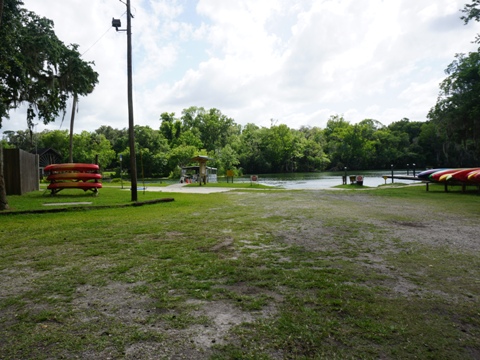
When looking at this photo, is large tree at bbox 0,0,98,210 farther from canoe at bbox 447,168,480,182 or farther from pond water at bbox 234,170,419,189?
canoe at bbox 447,168,480,182

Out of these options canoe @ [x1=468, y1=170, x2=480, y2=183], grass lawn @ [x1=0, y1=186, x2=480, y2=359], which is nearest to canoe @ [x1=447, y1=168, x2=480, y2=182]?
canoe @ [x1=468, y1=170, x2=480, y2=183]

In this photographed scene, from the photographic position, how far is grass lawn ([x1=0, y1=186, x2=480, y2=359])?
2.29 meters

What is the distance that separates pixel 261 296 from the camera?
3148mm

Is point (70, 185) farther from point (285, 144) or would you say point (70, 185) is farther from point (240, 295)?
point (285, 144)

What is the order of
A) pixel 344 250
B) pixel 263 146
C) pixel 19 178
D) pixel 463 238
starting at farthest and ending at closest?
1. pixel 263 146
2. pixel 19 178
3. pixel 463 238
4. pixel 344 250

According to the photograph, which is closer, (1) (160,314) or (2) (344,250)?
(1) (160,314)

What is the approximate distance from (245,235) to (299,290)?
2825 mm

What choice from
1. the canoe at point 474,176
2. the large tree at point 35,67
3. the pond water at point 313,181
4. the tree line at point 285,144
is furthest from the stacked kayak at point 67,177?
the tree line at point 285,144

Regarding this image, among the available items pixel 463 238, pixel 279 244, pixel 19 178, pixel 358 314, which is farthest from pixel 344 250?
pixel 19 178

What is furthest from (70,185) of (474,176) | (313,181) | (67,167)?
(313,181)

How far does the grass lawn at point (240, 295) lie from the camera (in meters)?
2.29

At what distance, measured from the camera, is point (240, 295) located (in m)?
3.18

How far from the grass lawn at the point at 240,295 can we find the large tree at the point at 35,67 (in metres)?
9.85

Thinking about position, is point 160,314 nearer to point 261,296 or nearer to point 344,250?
point 261,296
